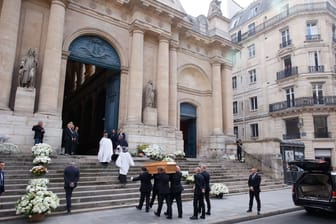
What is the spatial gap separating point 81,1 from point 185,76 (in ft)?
28.5

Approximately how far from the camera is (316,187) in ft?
26.3

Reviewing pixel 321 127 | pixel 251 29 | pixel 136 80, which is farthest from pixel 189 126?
pixel 251 29

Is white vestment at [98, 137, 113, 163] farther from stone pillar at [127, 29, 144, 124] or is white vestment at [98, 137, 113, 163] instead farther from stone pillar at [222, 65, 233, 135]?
stone pillar at [222, 65, 233, 135]

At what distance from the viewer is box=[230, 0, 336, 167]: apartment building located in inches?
936

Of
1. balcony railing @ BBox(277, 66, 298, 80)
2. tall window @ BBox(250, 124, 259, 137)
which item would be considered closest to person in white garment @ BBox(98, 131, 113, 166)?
balcony railing @ BBox(277, 66, 298, 80)

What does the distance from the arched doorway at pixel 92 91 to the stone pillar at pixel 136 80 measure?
1.11 m

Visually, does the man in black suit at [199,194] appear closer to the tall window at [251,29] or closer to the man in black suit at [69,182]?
the man in black suit at [69,182]

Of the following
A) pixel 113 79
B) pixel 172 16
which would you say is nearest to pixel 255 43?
pixel 172 16

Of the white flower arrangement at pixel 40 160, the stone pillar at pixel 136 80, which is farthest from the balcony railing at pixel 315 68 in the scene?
the white flower arrangement at pixel 40 160

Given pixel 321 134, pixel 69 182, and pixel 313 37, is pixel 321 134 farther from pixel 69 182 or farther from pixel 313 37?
pixel 69 182

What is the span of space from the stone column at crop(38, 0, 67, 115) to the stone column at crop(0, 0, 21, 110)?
130 cm

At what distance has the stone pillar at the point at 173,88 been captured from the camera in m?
16.6

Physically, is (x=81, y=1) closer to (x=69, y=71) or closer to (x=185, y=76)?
(x=185, y=76)

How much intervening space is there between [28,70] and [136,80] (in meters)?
5.58
